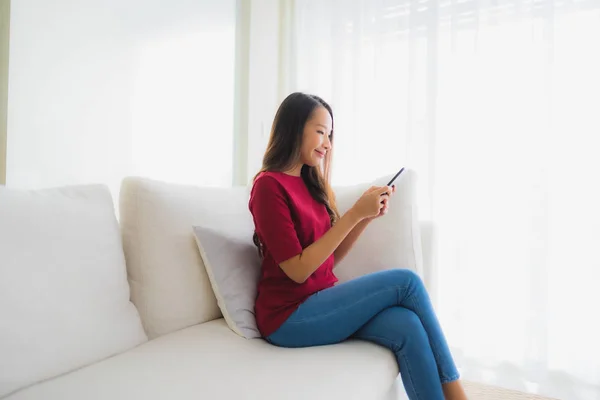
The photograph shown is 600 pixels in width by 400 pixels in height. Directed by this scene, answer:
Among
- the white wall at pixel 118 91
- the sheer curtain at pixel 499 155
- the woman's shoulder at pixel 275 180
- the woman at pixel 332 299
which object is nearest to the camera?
the woman at pixel 332 299

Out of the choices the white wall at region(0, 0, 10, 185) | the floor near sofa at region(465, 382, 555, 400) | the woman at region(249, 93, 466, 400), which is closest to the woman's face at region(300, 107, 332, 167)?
the woman at region(249, 93, 466, 400)

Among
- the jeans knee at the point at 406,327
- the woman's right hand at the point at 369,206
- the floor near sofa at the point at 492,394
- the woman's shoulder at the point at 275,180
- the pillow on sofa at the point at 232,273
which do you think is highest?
the woman's shoulder at the point at 275,180

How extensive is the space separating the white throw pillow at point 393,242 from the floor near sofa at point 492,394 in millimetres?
748

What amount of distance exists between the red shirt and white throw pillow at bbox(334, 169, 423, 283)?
0.51 feet

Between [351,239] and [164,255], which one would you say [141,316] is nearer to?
[164,255]

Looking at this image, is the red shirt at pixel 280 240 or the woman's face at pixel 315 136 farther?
the woman's face at pixel 315 136

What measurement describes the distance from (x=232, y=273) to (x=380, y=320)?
0.45 metres

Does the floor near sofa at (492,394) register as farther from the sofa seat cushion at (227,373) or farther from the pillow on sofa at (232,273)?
the pillow on sofa at (232,273)

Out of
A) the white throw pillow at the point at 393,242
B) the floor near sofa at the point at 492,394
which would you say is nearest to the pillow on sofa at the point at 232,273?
the white throw pillow at the point at 393,242

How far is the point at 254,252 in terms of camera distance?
4.66 feet

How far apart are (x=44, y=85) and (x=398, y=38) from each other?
5.05 ft

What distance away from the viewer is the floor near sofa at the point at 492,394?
1813 millimetres

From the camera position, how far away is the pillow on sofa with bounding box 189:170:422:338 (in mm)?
1312

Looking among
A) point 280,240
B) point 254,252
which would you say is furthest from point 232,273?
point 280,240
